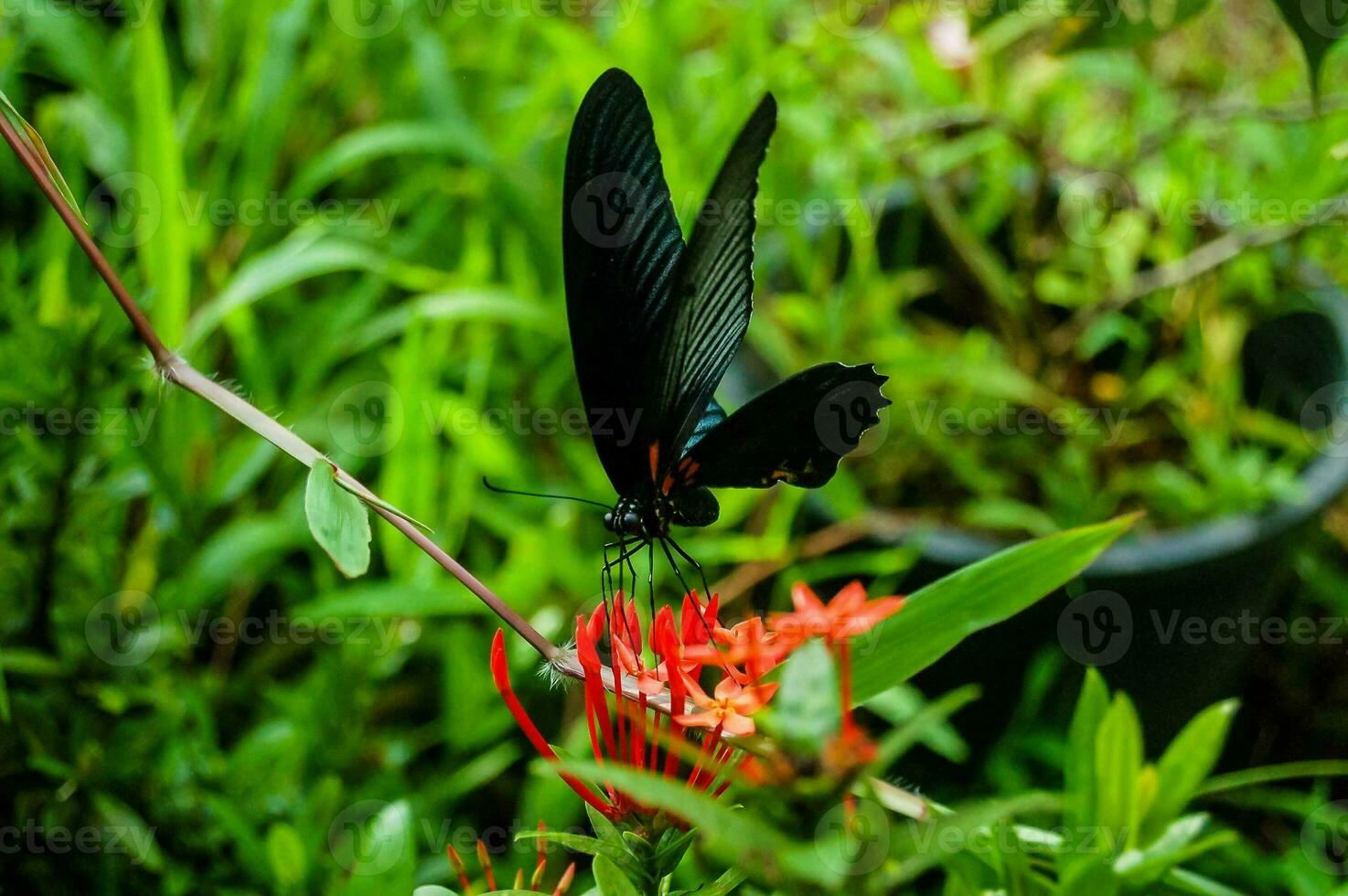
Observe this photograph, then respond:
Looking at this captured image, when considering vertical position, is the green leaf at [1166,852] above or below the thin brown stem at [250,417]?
below

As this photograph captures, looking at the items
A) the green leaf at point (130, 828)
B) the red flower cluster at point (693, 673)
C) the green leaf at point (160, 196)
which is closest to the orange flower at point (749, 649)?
the red flower cluster at point (693, 673)

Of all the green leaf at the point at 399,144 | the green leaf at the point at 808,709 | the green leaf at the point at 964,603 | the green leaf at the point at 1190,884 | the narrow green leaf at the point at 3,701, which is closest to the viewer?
the green leaf at the point at 808,709

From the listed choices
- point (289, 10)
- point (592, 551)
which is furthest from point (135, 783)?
point (289, 10)

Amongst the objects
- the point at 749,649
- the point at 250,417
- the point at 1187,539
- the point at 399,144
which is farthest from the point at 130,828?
the point at 1187,539

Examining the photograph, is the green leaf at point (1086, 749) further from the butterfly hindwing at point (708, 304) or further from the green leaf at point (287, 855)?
the green leaf at point (287, 855)

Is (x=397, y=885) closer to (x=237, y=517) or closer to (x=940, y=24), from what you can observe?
(x=237, y=517)

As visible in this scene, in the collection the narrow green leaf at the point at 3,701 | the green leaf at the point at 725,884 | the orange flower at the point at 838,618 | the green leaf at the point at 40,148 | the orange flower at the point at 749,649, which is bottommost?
the green leaf at the point at 725,884
